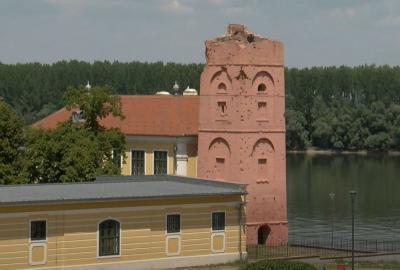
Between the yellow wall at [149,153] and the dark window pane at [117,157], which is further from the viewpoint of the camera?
the yellow wall at [149,153]

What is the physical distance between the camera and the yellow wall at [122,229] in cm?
3805

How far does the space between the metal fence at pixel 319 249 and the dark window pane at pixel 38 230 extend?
1021cm

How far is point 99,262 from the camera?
39.9 m

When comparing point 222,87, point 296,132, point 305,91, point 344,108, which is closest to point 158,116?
point 222,87

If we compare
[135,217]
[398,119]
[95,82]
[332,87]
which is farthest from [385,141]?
[135,217]

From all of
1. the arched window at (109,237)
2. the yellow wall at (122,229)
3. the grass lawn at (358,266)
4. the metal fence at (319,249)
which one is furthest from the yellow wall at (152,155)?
the arched window at (109,237)

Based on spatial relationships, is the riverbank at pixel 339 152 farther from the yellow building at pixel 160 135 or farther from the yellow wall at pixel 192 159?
the yellow wall at pixel 192 159

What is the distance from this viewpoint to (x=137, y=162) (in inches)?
2448

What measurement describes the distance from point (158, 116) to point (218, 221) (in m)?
20.4

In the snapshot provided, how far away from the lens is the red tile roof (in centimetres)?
6059

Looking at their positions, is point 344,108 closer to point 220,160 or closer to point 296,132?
point 296,132

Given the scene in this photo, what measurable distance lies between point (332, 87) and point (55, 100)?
42.3m

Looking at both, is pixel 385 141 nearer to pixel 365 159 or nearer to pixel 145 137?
pixel 365 159

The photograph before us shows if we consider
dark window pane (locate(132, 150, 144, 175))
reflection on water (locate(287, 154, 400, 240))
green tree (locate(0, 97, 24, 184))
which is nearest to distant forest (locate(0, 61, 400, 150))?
reflection on water (locate(287, 154, 400, 240))
